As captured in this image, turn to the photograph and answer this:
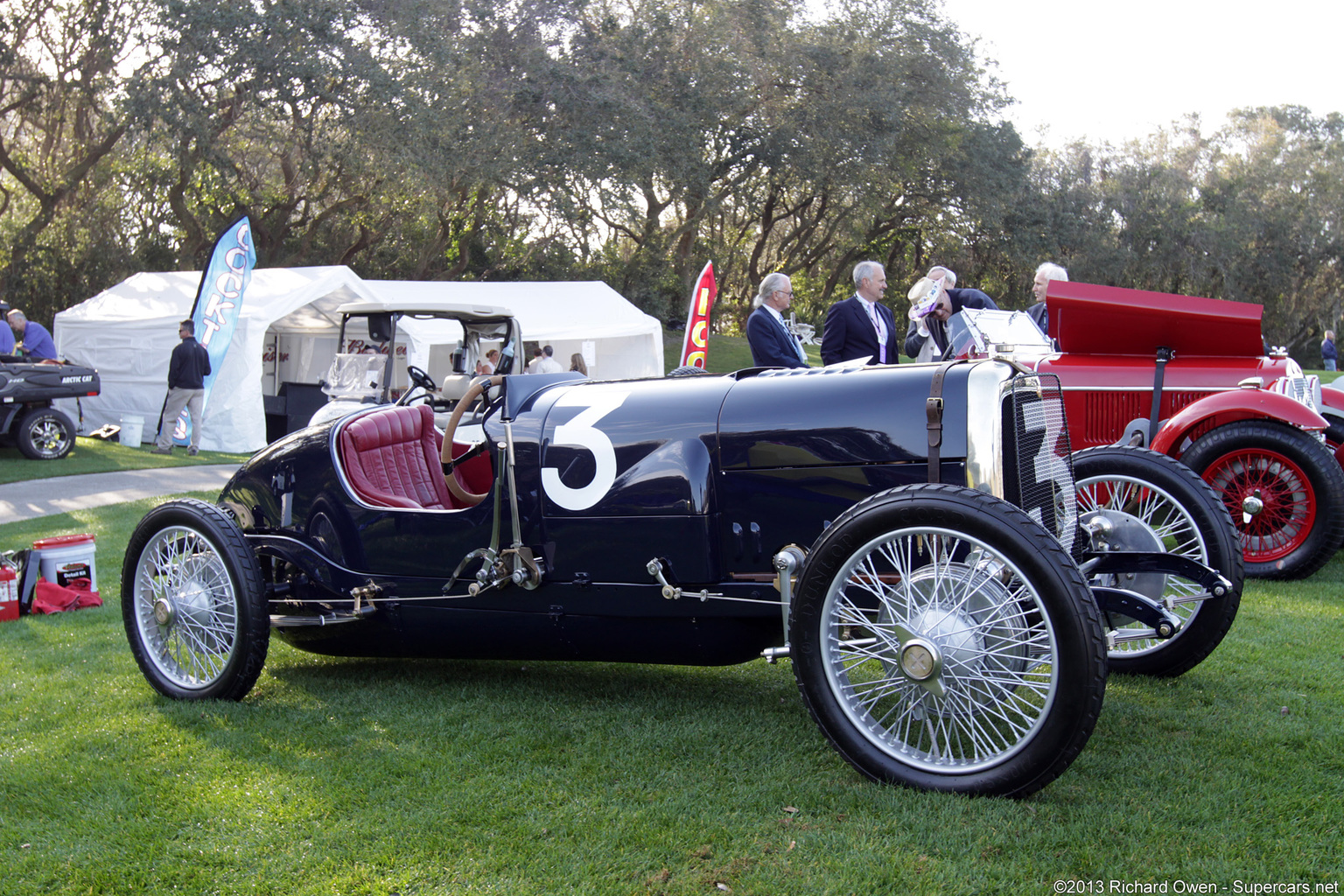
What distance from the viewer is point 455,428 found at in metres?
3.84

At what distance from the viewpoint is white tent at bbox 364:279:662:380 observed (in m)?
16.6

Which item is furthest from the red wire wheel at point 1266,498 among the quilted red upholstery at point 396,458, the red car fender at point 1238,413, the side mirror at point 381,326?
the side mirror at point 381,326

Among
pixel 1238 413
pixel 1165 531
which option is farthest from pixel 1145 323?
pixel 1165 531

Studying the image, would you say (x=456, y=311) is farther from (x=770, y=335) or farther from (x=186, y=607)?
(x=186, y=607)

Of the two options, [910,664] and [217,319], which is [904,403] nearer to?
[910,664]

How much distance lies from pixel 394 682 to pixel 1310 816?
3.23 meters

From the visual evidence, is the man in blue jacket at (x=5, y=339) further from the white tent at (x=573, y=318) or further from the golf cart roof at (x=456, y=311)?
the golf cart roof at (x=456, y=311)

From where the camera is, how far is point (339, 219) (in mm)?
26750

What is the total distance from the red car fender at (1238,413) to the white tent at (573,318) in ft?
35.0

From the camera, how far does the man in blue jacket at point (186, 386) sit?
13180 millimetres

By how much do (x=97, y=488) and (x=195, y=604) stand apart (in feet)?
25.1

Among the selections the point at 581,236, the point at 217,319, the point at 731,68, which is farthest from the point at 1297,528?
the point at 581,236

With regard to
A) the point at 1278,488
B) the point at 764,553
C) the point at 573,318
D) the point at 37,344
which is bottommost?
the point at 1278,488

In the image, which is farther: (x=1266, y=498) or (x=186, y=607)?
(x=1266, y=498)
